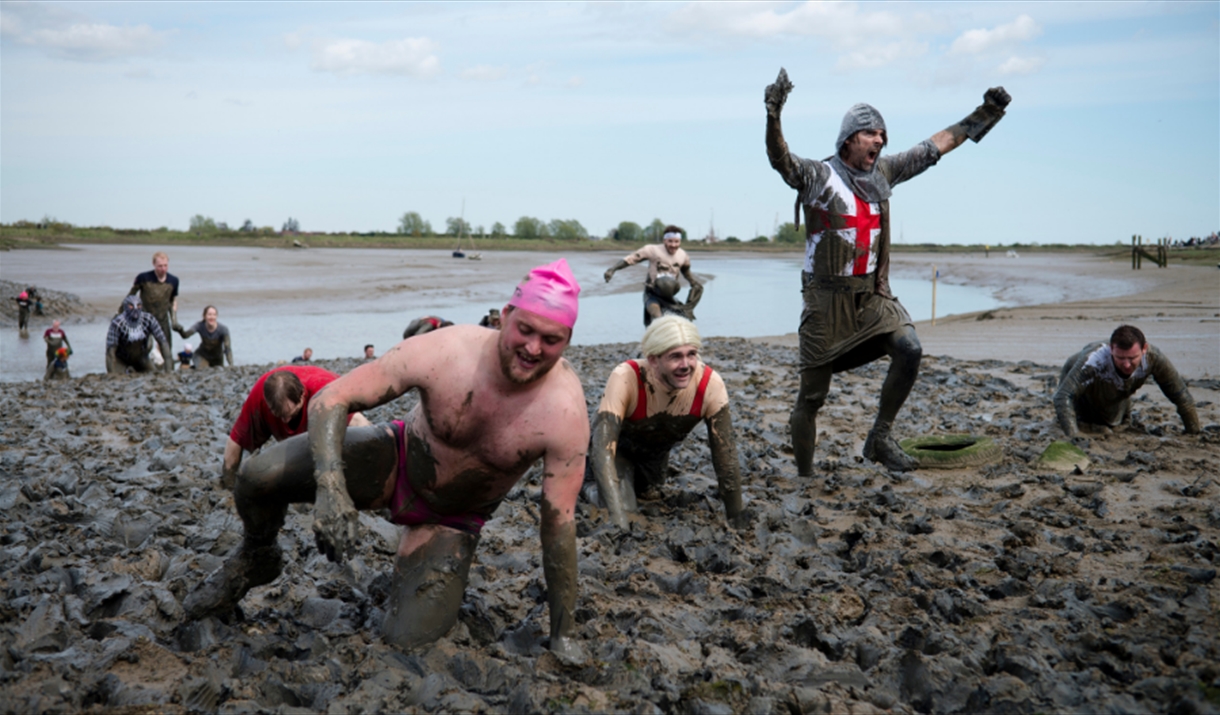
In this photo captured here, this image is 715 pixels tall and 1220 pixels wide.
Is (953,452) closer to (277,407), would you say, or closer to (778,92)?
(778,92)

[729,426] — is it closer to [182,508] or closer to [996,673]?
[996,673]

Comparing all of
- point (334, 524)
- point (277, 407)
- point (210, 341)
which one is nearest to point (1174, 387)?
point (277, 407)

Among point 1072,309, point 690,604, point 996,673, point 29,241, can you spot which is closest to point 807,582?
point 690,604

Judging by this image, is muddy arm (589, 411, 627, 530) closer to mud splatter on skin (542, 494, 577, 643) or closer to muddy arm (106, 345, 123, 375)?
mud splatter on skin (542, 494, 577, 643)

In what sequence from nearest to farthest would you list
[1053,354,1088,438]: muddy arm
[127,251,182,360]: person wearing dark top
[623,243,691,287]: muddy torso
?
[1053,354,1088,438]: muddy arm < [623,243,691,287]: muddy torso < [127,251,182,360]: person wearing dark top

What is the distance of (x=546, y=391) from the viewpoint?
3.88 m

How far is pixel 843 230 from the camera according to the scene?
6414mm

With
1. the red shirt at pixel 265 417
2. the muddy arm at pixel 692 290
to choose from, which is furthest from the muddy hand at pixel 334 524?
the muddy arm at pixel 692 290

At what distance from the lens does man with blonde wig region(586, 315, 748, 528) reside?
5469 millimetres

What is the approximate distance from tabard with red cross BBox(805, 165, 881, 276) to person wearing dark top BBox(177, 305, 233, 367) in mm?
12319

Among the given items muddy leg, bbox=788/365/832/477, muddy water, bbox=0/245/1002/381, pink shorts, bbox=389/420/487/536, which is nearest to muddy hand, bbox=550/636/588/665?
pink shorts, bbox=389/420/487/536

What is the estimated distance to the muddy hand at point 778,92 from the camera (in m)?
5.77

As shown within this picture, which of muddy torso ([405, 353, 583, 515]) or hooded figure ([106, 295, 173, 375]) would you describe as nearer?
muddy torso ([405, 353, 583, 515])

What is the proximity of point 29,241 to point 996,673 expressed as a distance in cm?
6690
